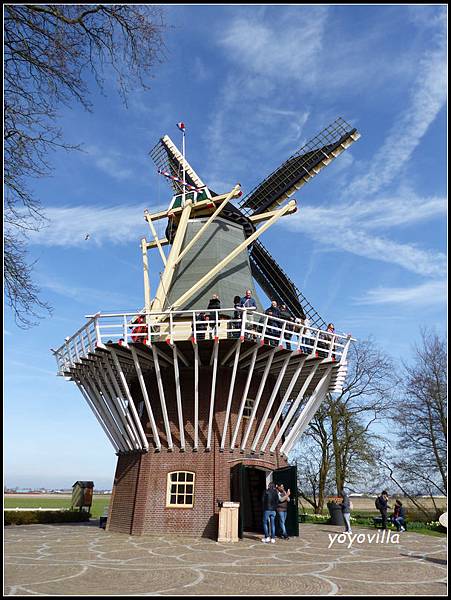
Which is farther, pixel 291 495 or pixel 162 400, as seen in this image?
pixel 291 495

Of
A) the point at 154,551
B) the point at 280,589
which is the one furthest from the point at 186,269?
the point at 280,589

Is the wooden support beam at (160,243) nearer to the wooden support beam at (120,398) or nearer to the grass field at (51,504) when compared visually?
the wooden support beam at (120,398)

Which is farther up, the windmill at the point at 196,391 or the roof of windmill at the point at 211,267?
the roof of windmill at the point at 211,267

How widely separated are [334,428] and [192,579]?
2324 cm

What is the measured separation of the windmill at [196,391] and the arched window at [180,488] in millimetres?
32

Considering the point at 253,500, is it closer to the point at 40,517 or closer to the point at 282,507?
the point at 282,507

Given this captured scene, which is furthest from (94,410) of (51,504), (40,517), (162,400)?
(51,504)

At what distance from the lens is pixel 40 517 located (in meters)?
24.2

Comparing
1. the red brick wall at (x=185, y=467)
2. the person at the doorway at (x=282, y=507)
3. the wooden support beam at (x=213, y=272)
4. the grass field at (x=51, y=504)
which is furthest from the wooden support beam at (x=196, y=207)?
the grass field at (x=51, y=504)

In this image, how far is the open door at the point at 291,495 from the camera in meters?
16.5

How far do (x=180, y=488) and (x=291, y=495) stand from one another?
3614 millimetres

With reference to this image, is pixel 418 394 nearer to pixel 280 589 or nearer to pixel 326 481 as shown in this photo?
pixel 326 481

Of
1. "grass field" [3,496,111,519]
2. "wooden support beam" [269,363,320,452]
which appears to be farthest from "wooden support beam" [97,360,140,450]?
"grass field" [3,496,111,519]

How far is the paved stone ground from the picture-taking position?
26.6 ft
